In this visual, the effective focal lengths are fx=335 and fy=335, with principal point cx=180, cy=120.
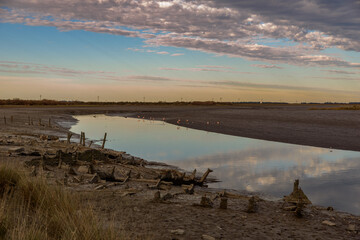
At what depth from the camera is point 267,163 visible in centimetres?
2111

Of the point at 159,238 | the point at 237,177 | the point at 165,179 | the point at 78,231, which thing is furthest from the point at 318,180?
the point at 78,231

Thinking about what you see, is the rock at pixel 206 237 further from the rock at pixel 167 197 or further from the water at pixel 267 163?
the water at pixel 267 163

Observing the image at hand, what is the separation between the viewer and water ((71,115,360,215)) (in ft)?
47.6

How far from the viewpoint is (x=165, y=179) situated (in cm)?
1398

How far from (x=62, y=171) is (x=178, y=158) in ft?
32.8

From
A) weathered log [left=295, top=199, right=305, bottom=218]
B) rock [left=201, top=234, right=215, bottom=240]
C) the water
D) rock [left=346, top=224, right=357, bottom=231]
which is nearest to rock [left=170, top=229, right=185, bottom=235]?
rock [left=201, top=234, right=215, bottom=240]

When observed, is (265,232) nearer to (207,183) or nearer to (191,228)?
(191,228)

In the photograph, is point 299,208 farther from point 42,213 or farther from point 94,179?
point 94,179

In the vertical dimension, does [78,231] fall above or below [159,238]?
above

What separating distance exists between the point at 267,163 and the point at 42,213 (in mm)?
16272

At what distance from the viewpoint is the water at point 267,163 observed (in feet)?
47.6

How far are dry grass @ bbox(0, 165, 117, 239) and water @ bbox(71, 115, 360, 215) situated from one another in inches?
334

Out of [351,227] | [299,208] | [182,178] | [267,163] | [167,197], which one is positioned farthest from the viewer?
[267,163]

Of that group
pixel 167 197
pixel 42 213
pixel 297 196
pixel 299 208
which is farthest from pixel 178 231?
pixel 297 196
